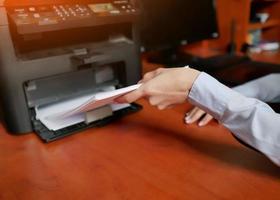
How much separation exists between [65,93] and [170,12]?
0.73 meters

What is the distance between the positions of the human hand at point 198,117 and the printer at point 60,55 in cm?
16

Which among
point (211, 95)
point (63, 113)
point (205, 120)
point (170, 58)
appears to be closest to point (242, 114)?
point (211, 95)

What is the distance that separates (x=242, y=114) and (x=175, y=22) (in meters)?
0.88

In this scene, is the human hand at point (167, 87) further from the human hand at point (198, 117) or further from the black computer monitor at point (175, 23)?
the black computer monitor at point (175, 23)

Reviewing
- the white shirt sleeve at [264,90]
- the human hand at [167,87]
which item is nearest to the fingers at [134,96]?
the human hand at [167,87]

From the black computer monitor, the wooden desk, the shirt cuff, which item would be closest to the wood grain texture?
the wooden desk

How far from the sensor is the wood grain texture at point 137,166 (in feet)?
1.64

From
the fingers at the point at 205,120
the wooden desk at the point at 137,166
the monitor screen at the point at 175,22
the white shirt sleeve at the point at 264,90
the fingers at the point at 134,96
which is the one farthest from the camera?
the monitor screen at the point at 175,22

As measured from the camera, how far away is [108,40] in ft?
2.89

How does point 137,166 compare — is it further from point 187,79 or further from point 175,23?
point 175,23

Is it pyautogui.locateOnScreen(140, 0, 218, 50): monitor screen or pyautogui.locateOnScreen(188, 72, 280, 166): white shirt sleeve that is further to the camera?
pyautogui.locateOnScreen(140, 0, 218, 50): monitor screen

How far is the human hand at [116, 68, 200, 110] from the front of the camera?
23.5 inches

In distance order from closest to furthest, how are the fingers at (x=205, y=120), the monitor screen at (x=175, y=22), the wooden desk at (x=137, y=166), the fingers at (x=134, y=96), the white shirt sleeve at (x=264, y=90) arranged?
the wooden desk at (x=137, y=166)
the fingers at (x=134, y=96)
the fingers at (x=205, y=120)
the white shirt sleeve at (x=264, y=90)
the monitor screen at (x=175, y=22)

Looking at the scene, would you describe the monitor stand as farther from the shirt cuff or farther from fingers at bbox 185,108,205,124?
the shirt cuff
